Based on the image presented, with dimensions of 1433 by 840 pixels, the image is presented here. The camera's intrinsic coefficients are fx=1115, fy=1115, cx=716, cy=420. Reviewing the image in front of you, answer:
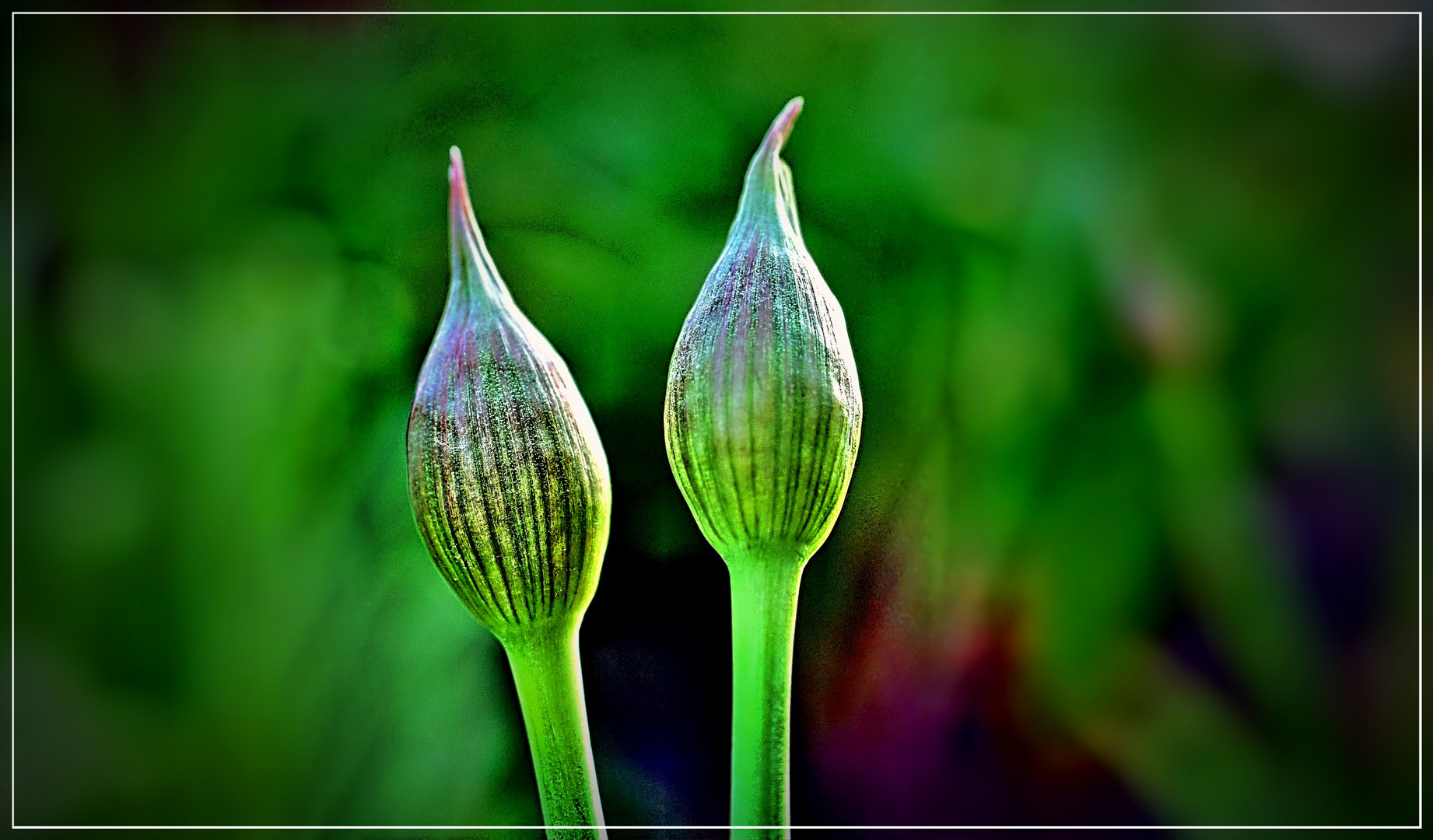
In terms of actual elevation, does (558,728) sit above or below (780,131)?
below

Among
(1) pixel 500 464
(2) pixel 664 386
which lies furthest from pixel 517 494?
(2) pixel 664 386

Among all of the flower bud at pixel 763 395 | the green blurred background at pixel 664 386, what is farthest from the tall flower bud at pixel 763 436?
the green blurred background at pixel 664 386

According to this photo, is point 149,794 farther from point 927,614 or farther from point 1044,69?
point 1044,69

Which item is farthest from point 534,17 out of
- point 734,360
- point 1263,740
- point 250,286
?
point 1263,740

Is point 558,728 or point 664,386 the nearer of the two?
point 558,728

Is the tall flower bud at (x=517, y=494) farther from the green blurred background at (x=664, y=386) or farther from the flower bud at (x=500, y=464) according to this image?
the green blurred background at (x=664, y=386)

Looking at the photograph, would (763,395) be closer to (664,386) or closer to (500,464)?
(500,464)

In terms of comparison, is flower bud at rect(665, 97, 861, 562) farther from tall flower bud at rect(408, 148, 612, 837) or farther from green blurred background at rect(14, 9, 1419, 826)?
green blurred background at rect(14, 9, 1419, 826)
